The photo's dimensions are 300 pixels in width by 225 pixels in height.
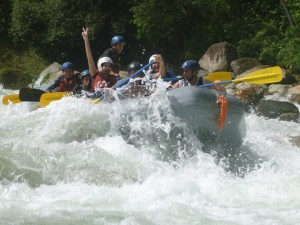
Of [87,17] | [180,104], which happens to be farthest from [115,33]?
[180,104]

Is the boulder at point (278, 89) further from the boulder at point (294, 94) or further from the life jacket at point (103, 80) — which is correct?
the life jacket at point (103, 80)

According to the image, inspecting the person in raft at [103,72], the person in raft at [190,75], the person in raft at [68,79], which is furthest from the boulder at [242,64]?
the person in raft at [190,75]

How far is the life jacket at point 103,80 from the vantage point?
23.5ft

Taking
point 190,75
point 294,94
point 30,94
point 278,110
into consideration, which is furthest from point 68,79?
point 294,94

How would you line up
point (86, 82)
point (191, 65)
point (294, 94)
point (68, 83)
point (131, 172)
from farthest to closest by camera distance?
1. point (294, 94)
2. point (68, 83)
3. point (86, 82)
4. point (191, 65)
5. point (131, 172)

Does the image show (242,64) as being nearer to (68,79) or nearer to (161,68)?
(68,79)

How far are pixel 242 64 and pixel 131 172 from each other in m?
8.51

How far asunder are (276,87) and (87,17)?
22.1ft

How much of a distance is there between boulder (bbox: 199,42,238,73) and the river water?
6.89 m

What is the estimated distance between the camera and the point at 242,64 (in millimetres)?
13375

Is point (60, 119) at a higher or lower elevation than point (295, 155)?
higher

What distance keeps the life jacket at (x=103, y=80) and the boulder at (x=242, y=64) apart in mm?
6540

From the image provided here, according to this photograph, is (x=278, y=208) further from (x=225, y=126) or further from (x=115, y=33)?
(x=115, y=33)

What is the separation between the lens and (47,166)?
532cm
